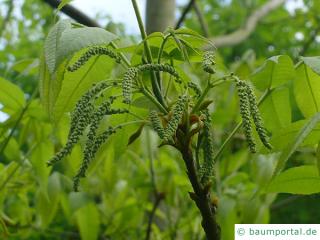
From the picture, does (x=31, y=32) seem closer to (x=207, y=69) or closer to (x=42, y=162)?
(x=42, y=162)

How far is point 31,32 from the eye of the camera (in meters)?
3.91

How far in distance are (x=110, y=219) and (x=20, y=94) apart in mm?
770

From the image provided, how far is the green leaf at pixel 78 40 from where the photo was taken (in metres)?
0.70

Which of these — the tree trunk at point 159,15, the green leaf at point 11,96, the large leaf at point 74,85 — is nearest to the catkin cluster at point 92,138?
the large leaf at point 74,85

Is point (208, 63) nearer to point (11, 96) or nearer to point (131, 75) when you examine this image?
point (131, 75)

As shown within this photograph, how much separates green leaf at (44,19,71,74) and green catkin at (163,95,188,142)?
16 cm

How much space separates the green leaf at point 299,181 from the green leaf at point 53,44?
38cm

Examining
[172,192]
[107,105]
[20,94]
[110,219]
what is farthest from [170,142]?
[110,219]

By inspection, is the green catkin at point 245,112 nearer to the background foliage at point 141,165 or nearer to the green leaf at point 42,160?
the background foliage at point 141,165

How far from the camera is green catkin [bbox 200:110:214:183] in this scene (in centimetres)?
81

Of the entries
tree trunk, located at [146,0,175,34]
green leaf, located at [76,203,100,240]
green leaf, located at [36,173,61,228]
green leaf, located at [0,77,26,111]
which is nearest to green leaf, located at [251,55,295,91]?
green leaf, located at [0,77,26,111]

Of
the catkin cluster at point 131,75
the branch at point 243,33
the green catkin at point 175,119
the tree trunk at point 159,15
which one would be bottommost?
the green catkin at point 175,119

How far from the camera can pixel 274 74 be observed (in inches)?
37.4

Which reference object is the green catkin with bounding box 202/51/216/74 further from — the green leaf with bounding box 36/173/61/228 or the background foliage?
the green leaf with bounding box 36/173/61/228
